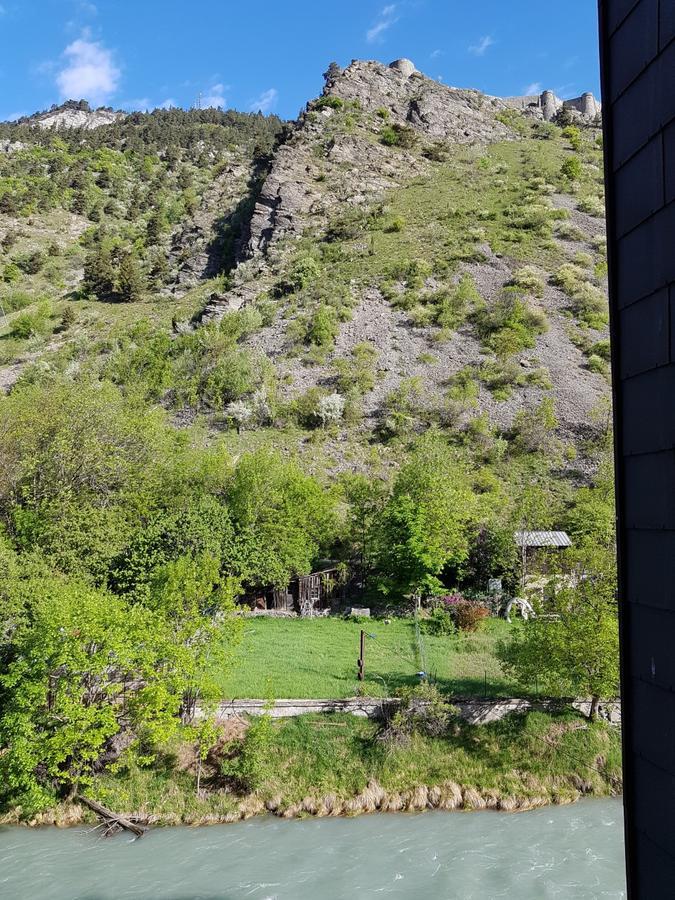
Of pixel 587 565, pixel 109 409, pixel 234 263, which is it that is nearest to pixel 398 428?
pixel 109 409

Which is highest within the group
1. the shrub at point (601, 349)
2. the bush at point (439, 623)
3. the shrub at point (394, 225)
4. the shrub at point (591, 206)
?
the shrub at point (591, 206)

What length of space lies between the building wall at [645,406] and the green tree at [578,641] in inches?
512

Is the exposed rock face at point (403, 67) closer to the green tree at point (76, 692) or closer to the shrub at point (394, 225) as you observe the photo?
the shrub at point (394, 225)

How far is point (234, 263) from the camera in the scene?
59438 mm

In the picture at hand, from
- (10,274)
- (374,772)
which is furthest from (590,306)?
(10,274)

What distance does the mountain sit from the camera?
1507 inches

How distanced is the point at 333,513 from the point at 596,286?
3295 centimetres

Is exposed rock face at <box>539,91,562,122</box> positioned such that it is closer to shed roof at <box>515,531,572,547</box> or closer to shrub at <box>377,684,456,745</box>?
shed roof at <box>515,531,572,547</box>

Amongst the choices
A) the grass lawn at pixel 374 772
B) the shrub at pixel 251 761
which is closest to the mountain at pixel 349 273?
the grass lawn at pixel 374 772

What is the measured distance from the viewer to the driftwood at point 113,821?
44.0ft

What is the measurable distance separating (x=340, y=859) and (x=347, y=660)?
6.92 m

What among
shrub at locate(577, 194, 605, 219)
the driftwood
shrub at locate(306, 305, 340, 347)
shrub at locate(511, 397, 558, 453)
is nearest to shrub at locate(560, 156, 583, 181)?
shrub at locate(577, 194, 605, 219)

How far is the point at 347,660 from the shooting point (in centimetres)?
1912

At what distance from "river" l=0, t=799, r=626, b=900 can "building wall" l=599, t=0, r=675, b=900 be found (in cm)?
1008
